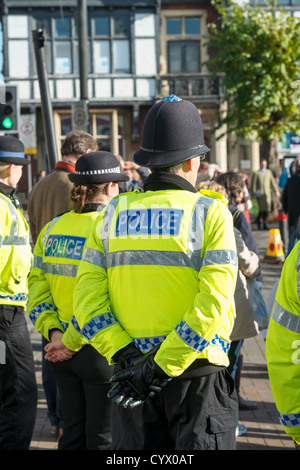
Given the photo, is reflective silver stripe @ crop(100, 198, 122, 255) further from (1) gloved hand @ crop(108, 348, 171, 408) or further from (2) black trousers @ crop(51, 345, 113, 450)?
(2) black trousers @ crop(51, 345, 113, 450)

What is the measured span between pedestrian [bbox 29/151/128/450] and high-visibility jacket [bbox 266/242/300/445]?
1400 mm

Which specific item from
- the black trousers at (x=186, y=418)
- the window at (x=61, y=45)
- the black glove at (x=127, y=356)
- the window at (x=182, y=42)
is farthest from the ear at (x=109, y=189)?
the window at (x=182, y=42)

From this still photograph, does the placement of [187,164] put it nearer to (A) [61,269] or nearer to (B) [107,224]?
(B) [107,224]

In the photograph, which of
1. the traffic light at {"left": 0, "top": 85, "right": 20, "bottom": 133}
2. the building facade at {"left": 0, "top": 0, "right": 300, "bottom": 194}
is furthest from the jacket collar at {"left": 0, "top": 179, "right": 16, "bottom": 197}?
the building facade at {"left": 0, "top": 0, "right": 300, "bottom": 194}

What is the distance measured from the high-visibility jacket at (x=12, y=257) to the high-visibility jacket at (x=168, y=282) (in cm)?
126

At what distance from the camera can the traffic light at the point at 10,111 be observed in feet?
28.5

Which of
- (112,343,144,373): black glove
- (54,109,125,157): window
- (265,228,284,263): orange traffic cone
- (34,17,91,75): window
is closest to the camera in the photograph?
(112,343,144,373): black glove

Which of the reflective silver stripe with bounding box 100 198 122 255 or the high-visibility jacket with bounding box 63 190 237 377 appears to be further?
the reflective silver stripe with bounding box 100 198 122 255

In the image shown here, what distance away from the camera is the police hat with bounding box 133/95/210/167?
286 centimetres
